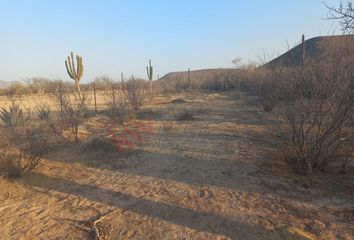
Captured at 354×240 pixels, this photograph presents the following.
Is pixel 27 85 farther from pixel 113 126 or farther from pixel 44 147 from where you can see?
pixel 44 147

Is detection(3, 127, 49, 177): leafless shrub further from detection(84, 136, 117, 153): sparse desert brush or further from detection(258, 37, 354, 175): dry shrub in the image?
detection(258, 37, 354, 175): dry shrub

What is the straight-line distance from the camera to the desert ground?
3.16 meters

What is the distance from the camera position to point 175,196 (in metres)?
4.00

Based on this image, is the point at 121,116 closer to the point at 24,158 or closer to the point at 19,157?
the point at 24,158

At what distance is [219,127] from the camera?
8.71 meters

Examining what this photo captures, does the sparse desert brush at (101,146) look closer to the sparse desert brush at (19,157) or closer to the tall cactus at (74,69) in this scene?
the sparse desert brush at (19,157)

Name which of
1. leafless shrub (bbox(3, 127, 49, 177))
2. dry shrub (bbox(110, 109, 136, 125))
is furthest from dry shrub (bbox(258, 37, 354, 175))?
dry shrub (bbox(110, 109, 136, 125))

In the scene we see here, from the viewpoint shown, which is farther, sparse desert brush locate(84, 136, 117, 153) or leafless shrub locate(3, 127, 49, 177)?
sparse desert brush locate(84, 136, 117, 153)

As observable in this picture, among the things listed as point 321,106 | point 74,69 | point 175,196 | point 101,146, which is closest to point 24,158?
point 101,146

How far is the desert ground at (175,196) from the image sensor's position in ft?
10.4

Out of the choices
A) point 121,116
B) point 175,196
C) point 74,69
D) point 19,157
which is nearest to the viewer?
point 175,196

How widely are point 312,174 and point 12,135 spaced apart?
6.27m

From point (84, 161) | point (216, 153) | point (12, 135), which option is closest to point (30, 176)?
point (84, 161)

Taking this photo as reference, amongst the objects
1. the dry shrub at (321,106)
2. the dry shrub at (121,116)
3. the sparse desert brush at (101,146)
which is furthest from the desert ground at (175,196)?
the dry shrub at (121,116)
